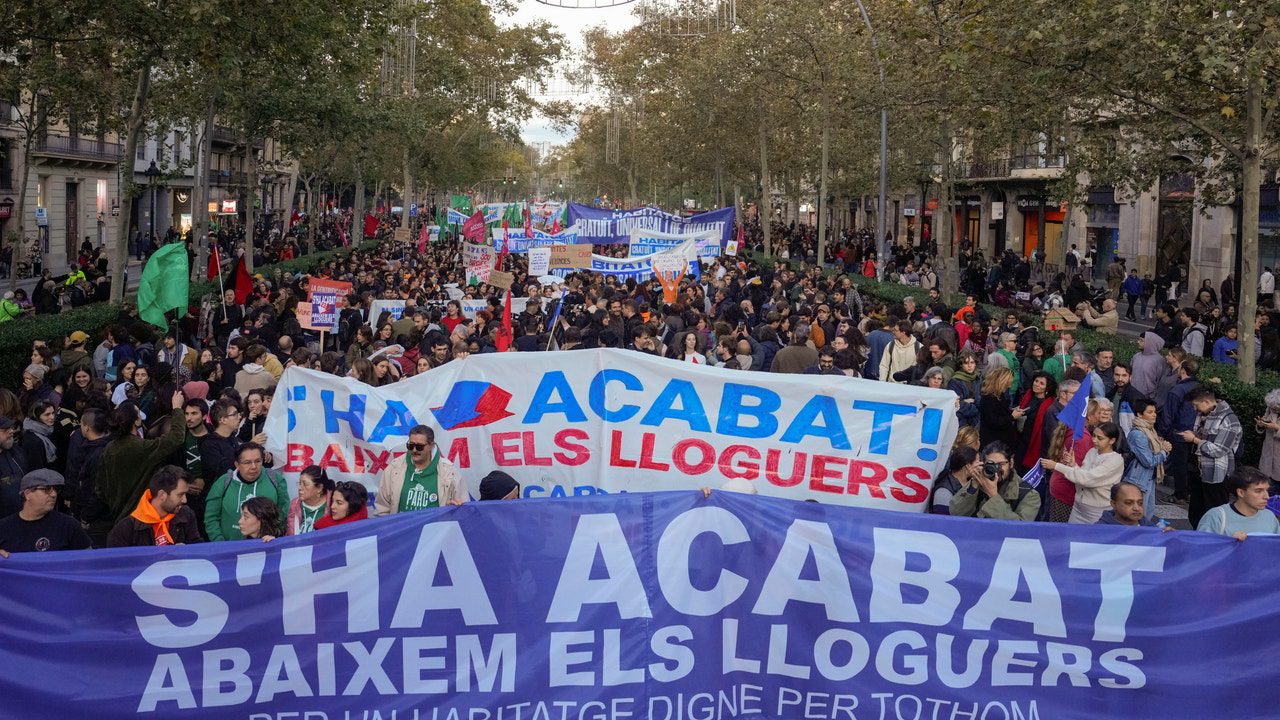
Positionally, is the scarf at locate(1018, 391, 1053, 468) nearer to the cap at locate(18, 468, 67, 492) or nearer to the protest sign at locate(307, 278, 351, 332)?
the cap at locate(18, 468, 67, 492)

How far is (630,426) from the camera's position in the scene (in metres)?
8.26

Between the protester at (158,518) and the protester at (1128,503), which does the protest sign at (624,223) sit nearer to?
the protester at (1128,503)

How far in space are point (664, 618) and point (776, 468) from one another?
2.28 meters

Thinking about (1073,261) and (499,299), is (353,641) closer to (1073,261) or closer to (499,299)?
(499,299)

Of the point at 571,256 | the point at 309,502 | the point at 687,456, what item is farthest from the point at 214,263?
the point at 309,502

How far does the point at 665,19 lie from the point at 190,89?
2676cm

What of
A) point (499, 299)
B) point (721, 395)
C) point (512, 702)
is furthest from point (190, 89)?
point (512, 702)

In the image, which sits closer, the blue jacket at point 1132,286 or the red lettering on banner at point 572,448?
the red lettering on banner at point 572,448

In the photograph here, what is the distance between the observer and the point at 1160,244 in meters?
41.4

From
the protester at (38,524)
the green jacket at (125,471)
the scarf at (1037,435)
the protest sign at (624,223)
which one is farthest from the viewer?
the protest sign at (624,223)

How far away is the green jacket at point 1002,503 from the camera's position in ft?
23.0

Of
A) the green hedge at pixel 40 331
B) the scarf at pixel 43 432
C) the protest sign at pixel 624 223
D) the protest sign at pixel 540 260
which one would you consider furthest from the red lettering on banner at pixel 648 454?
the protest sign at pixel 624 223

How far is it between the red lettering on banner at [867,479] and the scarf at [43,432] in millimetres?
5481

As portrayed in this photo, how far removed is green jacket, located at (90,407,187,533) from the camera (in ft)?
25.7
